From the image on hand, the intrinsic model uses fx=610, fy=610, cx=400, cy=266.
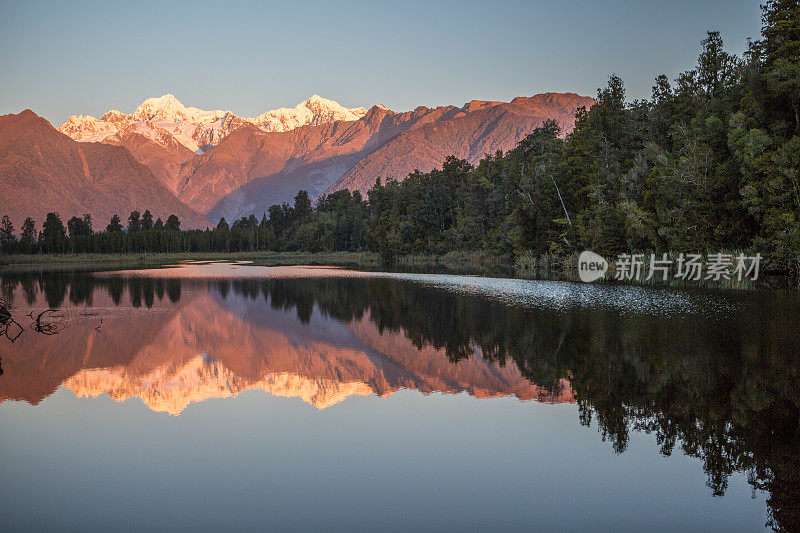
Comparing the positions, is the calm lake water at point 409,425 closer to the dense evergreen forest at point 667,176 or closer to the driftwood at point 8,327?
the driftwood at point 8,327

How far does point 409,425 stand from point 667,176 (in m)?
51.4

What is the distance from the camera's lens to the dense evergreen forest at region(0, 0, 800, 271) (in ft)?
151

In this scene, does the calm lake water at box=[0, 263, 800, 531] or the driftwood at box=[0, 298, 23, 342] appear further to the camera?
the driftwood at box=[0, 298, 23, 342]

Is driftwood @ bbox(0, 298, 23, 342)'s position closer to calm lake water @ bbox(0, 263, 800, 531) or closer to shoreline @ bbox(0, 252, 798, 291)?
calm lake water @ bbox(0, 263, 800, 531)

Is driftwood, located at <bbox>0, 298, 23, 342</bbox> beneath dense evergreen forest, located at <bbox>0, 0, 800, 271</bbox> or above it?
beneath

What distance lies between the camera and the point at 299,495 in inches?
404
